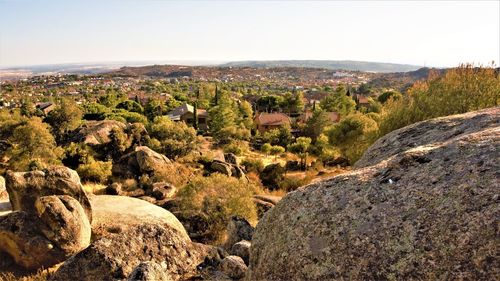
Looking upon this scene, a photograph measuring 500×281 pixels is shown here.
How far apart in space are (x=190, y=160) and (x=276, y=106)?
6796 cm

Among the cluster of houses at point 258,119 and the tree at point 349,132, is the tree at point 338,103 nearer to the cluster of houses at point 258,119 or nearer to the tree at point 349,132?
the cluster of houses at point 258,119

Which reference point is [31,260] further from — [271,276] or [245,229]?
[271,276]

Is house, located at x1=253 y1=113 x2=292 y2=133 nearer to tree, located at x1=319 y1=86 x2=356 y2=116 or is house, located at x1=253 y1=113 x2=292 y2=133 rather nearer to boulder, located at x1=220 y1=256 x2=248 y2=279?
tree, located at x1=319 y1=86 x2=356 y2=116

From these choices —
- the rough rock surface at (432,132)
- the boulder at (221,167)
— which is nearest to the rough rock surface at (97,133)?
the boulder at (221,167)

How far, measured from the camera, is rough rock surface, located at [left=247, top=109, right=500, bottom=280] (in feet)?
17.1

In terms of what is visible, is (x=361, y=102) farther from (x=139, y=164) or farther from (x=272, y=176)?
(x=139, y=164)

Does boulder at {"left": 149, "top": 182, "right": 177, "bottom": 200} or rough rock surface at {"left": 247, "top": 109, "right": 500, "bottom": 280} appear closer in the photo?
rough rock surface at {"left": 247, "top": 109, "right": 500, "bottom": 280}

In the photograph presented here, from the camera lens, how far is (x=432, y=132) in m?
9.63

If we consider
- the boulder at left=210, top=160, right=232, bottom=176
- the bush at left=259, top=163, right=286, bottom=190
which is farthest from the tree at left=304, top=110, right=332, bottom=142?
the boulder at left=210, top=160, right=232, bottom=176

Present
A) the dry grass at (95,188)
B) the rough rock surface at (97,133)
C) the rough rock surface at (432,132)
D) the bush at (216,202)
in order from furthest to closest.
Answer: the rough rock surface at (97,133) < the dry grass at (95,188) < the bush at (216,202) < the rough rock surface at (432,132)

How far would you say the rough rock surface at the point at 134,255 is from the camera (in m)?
9.73

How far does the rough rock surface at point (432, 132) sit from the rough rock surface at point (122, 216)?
293 inches

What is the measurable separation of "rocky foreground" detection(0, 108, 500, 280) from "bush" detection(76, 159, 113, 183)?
2399 cm

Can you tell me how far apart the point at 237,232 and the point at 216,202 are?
8177 millimetres
